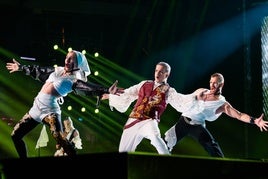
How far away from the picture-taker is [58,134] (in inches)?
180

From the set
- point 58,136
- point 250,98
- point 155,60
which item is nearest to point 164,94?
point 58,136

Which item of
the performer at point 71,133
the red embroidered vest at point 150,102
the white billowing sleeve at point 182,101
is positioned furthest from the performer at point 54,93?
the white billowing sleeve at point 182,101

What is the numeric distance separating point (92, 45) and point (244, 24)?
224 centimetres

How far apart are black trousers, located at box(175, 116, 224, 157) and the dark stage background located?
4.44 feet

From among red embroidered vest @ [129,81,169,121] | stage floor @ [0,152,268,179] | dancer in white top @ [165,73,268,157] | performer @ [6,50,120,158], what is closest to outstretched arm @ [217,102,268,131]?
dancer in white top @ [165,73,268,157]

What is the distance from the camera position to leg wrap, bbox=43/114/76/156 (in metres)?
4.54

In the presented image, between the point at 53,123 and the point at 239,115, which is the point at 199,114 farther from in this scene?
the point at 53,123

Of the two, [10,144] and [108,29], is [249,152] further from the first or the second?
[10,144]

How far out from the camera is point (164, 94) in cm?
502

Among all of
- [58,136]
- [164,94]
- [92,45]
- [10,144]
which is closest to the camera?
[58,136]

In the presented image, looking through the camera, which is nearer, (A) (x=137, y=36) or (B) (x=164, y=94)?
(B) (x=164, y=94)

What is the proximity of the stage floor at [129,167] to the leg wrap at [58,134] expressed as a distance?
1867 millimetres

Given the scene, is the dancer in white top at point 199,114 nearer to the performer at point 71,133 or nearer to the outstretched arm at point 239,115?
the outstretched arm at point 239,115

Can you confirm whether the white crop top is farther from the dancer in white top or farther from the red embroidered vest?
the dancer in white top
